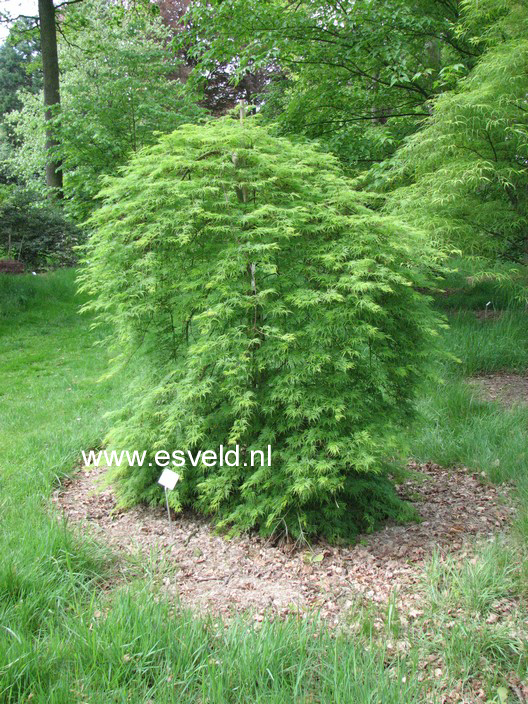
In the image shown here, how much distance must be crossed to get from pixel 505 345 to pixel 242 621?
5727 mm

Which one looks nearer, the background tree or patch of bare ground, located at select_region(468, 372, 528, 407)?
patch of bare ground, located at select_region(468, 372, 528, 407)

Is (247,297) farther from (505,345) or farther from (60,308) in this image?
(60,308)

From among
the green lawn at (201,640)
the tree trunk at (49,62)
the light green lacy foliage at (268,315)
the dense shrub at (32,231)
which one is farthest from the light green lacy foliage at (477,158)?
the tree trunk at (49,62)

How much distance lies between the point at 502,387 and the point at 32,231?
990 cm

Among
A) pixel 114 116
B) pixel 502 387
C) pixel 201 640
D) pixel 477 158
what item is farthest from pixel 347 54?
pixel 201 640

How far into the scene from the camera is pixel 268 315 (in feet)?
10.6

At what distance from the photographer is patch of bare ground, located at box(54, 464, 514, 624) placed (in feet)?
9.09

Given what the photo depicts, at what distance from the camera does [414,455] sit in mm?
4562

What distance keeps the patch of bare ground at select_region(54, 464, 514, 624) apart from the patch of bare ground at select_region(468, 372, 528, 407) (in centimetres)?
180

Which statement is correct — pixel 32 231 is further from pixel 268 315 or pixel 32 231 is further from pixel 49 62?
pixel 268 315

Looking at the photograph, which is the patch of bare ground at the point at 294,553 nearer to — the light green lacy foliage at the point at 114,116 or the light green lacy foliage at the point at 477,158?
the light green lacy foliage at the point at 477,158

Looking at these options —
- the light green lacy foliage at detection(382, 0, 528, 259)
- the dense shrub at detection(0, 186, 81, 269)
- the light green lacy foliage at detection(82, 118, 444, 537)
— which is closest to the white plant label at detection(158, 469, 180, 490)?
the light green lacy foliage at detection(82, 118, 444, 537)

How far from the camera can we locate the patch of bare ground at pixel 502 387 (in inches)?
221

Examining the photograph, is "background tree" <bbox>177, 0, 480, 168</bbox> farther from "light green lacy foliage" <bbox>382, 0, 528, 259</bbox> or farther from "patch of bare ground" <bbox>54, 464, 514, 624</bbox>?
"patch of bare ground" <bbox>54, 464, 514, 624</bbox>
